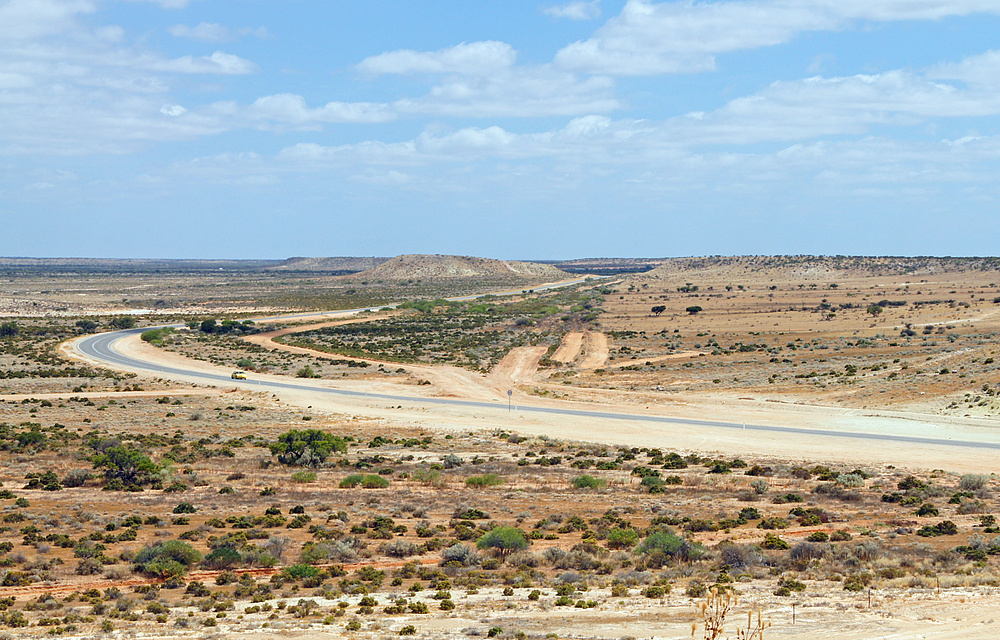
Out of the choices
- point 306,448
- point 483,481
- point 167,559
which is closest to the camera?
point 167,559

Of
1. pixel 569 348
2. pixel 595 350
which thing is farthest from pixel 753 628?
pixel 569 348

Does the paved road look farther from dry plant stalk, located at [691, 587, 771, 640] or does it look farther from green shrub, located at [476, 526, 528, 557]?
dry plant stalk, located at [691, 587, 771, 640]

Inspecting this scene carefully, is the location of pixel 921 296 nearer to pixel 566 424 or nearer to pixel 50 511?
pixel 566 424

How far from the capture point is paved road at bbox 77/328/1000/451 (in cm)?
4159

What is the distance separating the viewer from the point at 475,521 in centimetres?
2545

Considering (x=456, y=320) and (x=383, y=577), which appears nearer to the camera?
(x=383, y=577)

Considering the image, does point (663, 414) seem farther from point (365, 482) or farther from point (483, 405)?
point (365, 482)

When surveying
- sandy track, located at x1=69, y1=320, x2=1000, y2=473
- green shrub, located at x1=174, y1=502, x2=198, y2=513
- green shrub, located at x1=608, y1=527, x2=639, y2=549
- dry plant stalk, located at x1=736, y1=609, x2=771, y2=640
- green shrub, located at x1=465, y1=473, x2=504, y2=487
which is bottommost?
sandy track, located at x1=69, y1=320, x2=1000, y2=473

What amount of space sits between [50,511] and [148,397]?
102 ft

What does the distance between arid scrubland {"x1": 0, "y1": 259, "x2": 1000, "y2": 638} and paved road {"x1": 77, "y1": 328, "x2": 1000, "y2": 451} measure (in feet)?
14.0

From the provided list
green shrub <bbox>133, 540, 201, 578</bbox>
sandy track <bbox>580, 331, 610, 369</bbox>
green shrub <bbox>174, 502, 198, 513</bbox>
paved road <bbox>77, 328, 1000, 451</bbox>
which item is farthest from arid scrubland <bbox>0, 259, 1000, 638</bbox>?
sandy track <bbox>580, 331, 610, 369</bbox>

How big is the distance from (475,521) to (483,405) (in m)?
29.6

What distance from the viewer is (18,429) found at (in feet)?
142

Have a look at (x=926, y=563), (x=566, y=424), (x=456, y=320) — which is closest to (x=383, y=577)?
(x=926, y=563)
